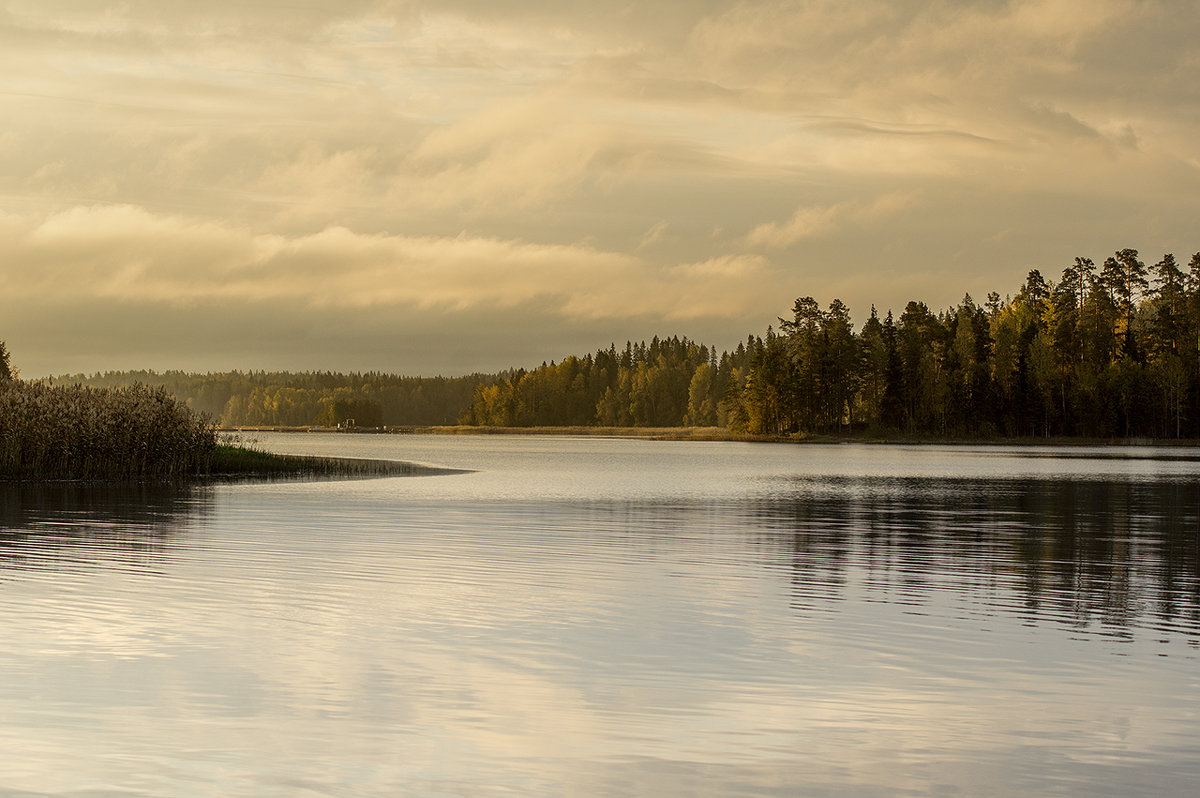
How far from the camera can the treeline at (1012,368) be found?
500 feet

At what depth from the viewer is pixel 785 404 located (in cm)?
17225

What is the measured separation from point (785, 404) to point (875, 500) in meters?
124

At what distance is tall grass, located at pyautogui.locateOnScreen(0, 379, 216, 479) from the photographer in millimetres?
47500

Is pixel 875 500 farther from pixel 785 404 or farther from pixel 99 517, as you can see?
pixel 785 404

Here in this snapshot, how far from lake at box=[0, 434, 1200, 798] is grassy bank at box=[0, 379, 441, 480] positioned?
16636 millimetres

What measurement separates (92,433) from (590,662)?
3972 centimetres

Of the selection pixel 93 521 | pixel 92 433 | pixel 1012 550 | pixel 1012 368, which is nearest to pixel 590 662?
pixel 1012 550

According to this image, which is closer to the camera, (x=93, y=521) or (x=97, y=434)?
(x=93, y=521)

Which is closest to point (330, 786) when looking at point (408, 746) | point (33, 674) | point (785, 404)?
point (408, 746)

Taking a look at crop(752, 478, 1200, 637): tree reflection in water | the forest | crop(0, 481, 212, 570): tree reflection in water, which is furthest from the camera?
the forest

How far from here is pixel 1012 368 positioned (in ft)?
512

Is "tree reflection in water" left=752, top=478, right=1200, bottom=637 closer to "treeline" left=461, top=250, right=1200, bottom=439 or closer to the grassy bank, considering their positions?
the grassy bank

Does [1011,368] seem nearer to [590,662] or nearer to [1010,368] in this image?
[1010,368]

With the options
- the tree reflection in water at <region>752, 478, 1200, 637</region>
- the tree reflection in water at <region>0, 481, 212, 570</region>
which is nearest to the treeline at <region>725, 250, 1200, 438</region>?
the tree reflection in water at <region>752, 478, 1200, 637</region>
